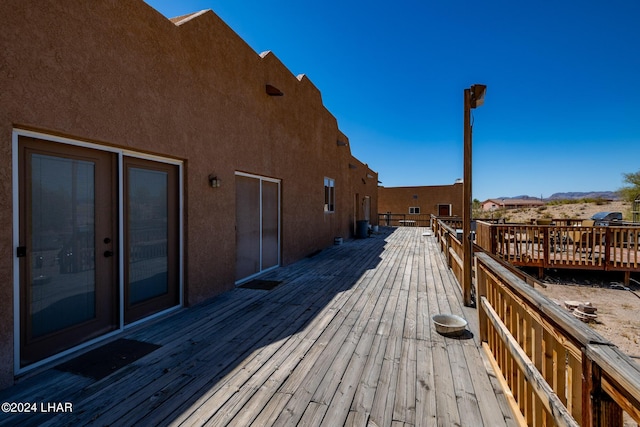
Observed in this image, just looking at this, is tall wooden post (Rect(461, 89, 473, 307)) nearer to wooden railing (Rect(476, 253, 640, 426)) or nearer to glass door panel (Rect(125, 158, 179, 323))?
wooden railing (Rect(476, 253, 640, 426))

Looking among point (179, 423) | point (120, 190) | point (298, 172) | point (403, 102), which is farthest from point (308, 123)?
point (403, 102)

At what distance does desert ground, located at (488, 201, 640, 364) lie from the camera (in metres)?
4.95

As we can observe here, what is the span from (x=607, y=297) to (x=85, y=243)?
1041 cm

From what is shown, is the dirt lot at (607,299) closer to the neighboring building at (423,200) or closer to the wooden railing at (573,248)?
the wooden railing at (573,248)

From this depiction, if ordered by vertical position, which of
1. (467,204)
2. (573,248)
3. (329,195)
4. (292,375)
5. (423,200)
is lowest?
(292,375)

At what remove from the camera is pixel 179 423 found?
192 cm

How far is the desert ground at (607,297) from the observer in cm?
495

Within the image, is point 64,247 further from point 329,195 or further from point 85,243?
point 329,195

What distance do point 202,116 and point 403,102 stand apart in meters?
14.8

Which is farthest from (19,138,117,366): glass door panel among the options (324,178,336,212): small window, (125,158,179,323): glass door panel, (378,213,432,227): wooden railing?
(378,213,432,227): wooden railing

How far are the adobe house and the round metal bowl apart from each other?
339 cm

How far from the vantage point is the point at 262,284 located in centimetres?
559

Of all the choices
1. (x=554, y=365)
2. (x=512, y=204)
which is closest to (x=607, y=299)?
(x=554, y=365)

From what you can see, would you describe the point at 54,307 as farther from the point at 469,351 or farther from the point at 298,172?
the point at 298,172
